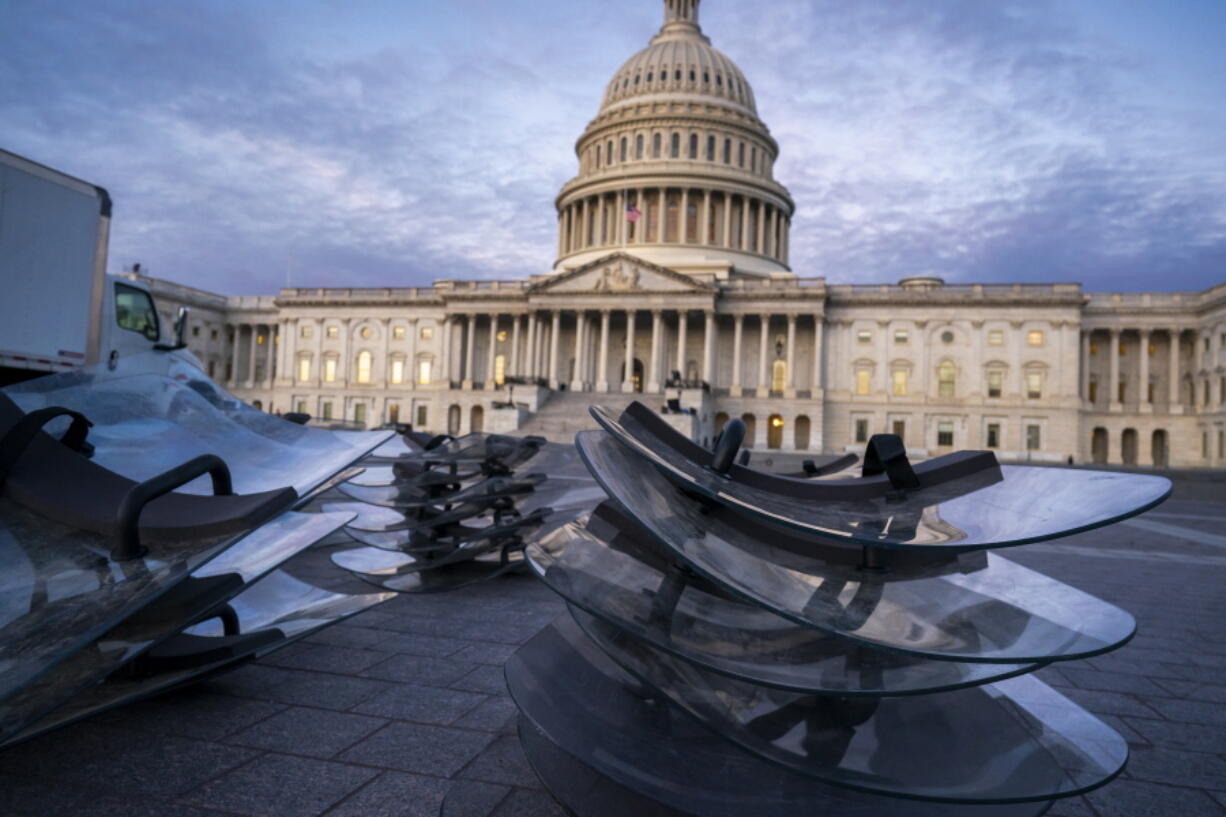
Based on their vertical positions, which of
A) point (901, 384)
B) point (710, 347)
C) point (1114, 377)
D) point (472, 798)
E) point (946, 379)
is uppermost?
point (710, 347)

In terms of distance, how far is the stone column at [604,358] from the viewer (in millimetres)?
63281

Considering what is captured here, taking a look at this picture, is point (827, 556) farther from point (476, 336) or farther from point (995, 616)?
point (476, 336)

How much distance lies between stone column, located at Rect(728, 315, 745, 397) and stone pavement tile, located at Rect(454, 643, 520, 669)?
57.0 m

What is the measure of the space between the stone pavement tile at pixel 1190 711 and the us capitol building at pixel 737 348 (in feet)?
145

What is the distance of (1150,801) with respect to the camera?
3.96m

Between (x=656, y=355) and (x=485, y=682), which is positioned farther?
(x=656, y=355)

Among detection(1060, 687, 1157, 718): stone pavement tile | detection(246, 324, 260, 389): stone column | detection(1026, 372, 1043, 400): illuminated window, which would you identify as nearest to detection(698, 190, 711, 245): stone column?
detection(1026, 372, 1043, 400): illuminated window

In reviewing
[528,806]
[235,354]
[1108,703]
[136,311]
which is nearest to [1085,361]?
[136,311]

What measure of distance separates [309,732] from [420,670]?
131 centimetres

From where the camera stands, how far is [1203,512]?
24.1m

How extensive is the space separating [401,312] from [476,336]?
7.78m

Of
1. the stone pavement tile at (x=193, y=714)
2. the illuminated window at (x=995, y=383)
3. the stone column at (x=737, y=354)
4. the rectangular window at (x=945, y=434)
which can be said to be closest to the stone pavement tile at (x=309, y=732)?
the stone pavement tile at (x=193, y=714)

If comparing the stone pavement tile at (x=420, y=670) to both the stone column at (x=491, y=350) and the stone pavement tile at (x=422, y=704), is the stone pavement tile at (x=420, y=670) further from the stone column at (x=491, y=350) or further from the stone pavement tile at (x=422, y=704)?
the stone column at (x=491, y=350)

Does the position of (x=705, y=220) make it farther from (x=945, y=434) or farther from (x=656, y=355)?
(x=945, y=434)
